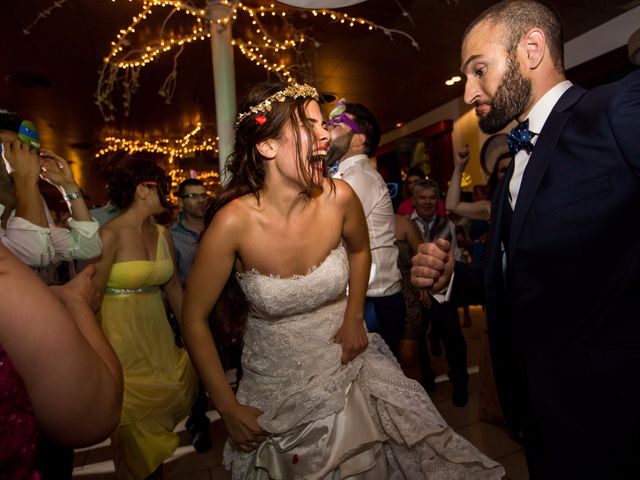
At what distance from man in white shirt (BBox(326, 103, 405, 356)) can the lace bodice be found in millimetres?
792

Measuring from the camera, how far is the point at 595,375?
1146 mm

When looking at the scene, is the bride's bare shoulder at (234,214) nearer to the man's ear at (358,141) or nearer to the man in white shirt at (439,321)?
the man's ear at (358,141)

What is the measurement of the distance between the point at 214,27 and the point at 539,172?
3.18 meters

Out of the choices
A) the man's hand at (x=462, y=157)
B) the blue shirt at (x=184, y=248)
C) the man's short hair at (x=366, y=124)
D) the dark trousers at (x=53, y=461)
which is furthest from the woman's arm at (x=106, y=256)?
the man's hand at (x=462, y=157)

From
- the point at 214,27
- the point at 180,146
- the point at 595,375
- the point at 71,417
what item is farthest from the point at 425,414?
the point at 180,146

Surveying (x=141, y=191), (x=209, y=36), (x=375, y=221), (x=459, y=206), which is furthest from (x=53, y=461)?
(x=209, y=36)

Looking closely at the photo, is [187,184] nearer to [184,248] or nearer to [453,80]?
[184,248]

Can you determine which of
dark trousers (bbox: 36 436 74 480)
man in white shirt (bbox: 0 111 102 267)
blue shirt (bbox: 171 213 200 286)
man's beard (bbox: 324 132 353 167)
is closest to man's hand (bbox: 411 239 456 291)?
dark trousers (bbox: 36 436 74 480)

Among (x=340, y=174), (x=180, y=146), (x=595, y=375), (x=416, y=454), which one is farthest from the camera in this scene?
(x=180, y=146)

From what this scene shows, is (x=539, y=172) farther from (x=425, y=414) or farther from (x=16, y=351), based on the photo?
(x=16, y=351)

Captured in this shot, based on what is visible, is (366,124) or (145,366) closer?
(145,366)

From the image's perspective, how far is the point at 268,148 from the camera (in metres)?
1.56

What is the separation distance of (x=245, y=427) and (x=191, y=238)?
260 centimetres

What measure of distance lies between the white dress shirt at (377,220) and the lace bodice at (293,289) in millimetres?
780
